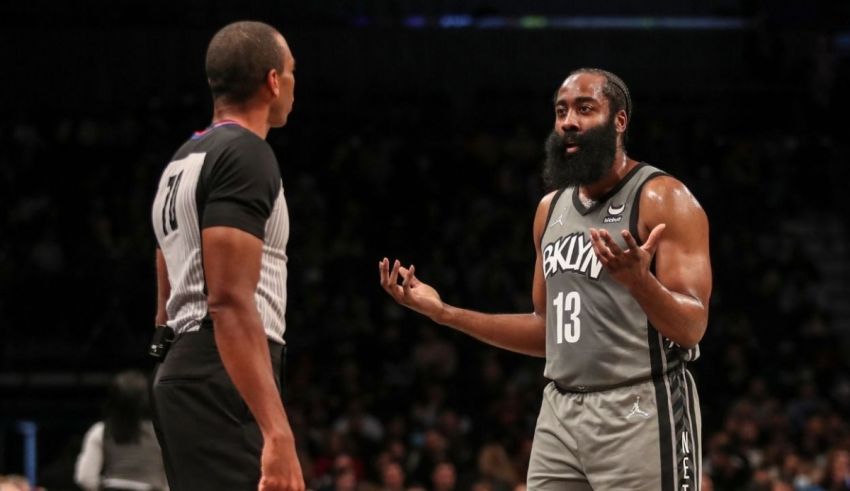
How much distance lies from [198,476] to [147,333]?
10414 millimetres

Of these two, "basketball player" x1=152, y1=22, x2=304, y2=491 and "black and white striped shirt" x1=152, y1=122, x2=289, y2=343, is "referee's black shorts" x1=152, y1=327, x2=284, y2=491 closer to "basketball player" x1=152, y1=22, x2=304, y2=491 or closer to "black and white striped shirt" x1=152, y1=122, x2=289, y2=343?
"basketball player" x1=152, y1=22, x2=304, y2=491

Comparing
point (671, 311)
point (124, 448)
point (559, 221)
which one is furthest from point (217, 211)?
point (124, 448)

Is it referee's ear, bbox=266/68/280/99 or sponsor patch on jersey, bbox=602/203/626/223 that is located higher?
referee's ear, bbox=266/68/280/99

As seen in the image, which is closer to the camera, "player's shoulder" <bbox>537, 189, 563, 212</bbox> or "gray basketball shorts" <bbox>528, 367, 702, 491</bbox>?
"gray basketball shorts" <bbox>528, 367, 702, 491</bbox>

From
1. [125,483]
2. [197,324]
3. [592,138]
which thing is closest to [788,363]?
[125,483]

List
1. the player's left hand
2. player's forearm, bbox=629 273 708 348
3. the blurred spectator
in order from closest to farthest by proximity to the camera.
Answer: the player's left hand, player's forearm, bbox=629 273 708 348, the blurred spectator

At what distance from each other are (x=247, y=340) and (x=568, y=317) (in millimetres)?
1689

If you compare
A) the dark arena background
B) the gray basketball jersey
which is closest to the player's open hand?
the gray basketball jersey

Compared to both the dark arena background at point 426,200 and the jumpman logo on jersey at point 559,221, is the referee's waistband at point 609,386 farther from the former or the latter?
the dark arena background at point 426,200

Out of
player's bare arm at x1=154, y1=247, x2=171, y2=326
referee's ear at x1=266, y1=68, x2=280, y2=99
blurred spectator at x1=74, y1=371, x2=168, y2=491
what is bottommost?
blurred spectator at x1=74, y1=371, x2=168, y2=491

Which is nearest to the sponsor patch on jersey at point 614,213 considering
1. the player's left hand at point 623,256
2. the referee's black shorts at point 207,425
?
the player's left hand at point 623,256

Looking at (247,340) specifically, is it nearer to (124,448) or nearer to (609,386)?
(609,386)

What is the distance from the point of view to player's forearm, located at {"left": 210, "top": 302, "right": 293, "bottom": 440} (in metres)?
3.23

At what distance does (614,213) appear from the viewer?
4.64 meters
